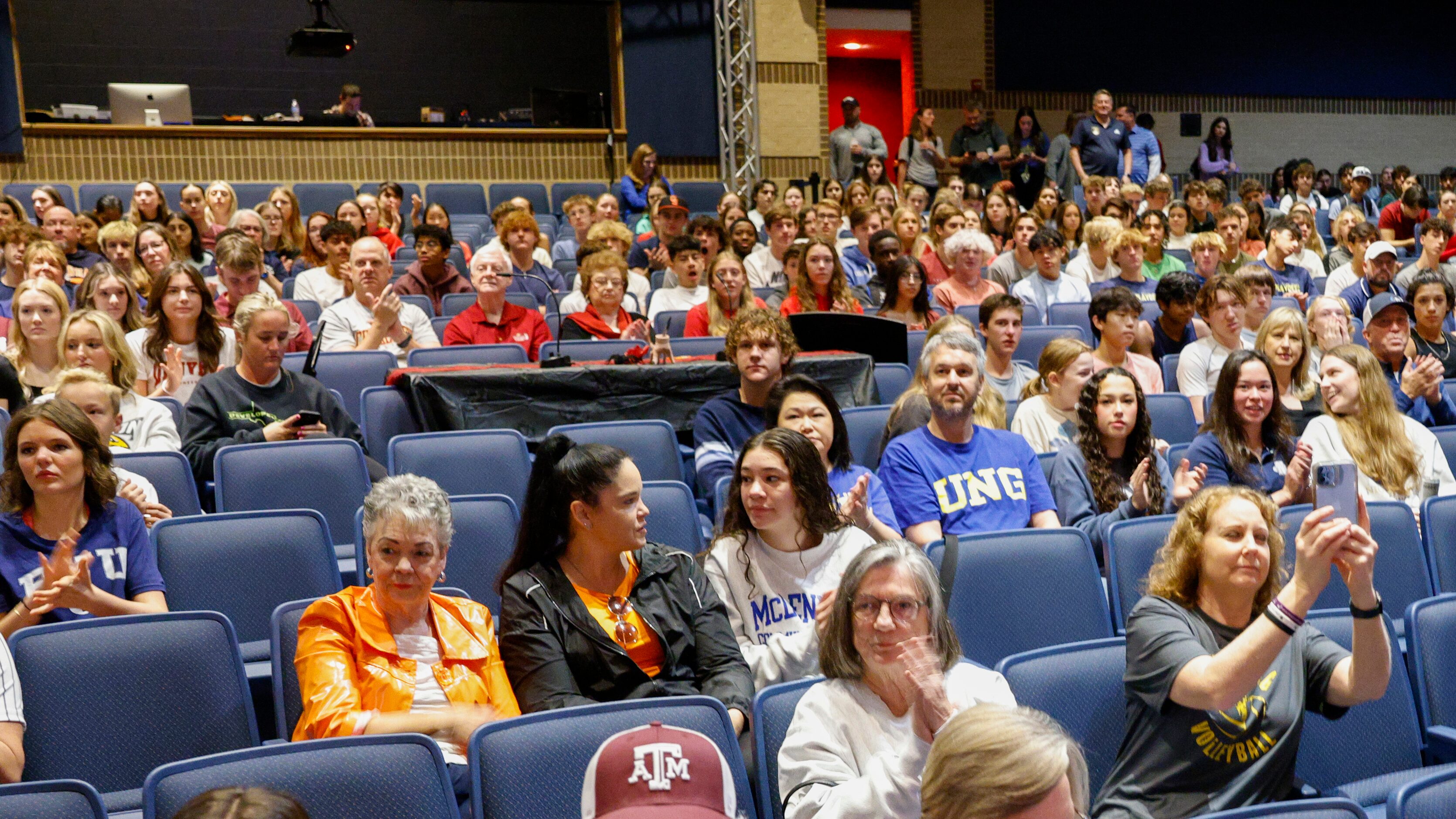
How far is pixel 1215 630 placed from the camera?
2.24 metres

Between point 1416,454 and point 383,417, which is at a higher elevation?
point 383,417

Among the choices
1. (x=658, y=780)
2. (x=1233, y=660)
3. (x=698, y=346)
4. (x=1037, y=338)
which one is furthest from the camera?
(x=1037, y=338)

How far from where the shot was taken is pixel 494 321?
196 inches

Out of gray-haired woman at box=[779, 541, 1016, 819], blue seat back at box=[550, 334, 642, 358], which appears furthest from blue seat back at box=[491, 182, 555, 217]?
gray-haired woman at box=[779, 541, 1016, 819]

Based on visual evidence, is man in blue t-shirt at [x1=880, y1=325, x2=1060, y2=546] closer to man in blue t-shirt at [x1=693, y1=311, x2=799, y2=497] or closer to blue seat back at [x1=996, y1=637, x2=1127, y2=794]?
man in blue t-shirt at [x1=693, y1=311, x2=799, y2=497]

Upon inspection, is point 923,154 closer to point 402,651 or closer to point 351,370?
point 351,370

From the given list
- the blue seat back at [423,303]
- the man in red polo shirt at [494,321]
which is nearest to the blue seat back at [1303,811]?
the man in red polo shirt at [494,321]

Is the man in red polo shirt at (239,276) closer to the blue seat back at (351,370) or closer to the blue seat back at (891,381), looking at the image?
the blue seat back at (351,370)

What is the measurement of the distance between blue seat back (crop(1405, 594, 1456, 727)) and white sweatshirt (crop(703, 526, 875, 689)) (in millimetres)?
1088

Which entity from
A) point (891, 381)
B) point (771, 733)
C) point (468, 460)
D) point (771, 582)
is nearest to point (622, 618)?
point (771, 582)

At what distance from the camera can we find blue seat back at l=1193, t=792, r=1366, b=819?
1.62m

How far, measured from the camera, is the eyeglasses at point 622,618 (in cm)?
243

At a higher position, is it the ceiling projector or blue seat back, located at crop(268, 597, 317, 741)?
the ceiling projector

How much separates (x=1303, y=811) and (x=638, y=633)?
3.97 ft
